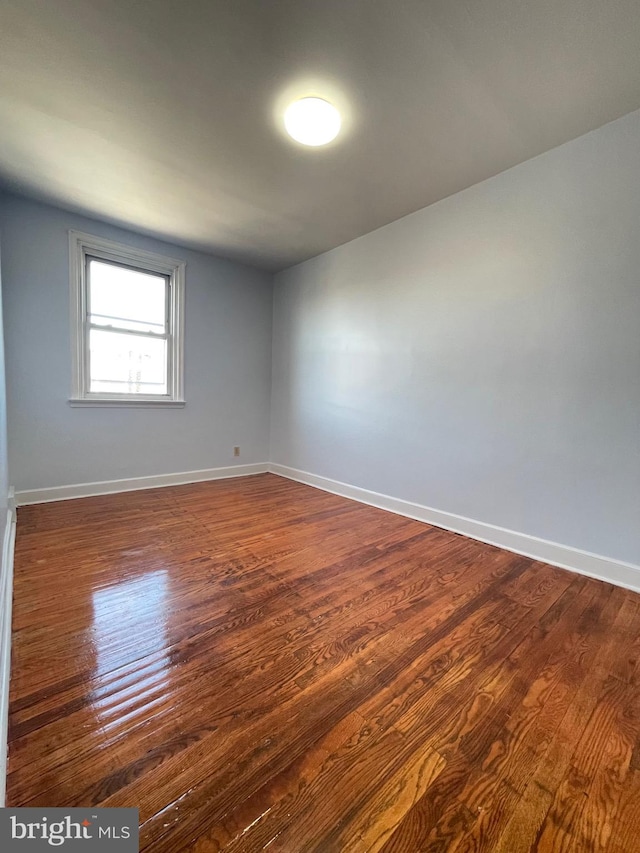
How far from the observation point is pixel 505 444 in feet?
8.05

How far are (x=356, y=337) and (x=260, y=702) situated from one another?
3.04 m

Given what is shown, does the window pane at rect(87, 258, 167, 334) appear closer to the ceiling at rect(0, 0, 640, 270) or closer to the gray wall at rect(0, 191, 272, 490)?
the gray wall at rect(0, 191, 272, 490)

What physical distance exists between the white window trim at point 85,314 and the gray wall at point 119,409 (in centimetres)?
6

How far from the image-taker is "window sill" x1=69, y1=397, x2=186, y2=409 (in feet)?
10.6

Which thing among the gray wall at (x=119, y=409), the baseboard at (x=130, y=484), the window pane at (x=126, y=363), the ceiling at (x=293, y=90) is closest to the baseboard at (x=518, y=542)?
the baseboard at (x=130, y=484)

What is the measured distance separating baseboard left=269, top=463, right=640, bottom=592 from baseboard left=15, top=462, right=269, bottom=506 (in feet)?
5.07

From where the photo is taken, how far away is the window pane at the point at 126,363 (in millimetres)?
3350

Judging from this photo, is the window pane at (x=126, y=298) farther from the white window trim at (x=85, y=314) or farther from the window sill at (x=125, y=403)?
the window sill at (x=125, y=403)

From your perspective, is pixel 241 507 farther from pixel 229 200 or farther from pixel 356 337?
pixel 229 200

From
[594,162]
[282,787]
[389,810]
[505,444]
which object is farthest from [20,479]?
[594,162]

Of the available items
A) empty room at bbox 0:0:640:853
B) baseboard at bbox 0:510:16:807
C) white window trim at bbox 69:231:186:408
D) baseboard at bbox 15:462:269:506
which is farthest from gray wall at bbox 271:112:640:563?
baseboard at bbox 0:510:16:807

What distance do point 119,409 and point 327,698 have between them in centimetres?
330

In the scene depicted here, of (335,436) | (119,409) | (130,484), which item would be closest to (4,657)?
(130,484)

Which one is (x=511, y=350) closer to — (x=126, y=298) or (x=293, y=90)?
(x=293, y=90)
